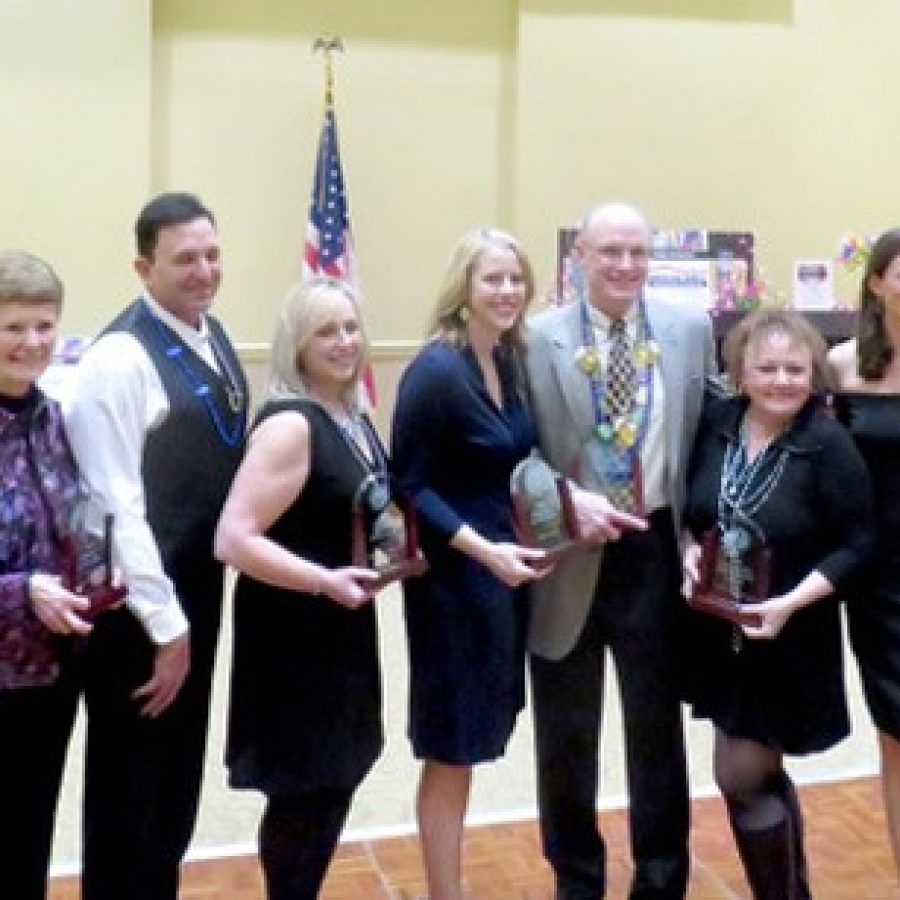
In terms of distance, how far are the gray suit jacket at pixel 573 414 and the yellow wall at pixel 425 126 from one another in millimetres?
5030

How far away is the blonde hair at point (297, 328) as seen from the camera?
8.01 feet

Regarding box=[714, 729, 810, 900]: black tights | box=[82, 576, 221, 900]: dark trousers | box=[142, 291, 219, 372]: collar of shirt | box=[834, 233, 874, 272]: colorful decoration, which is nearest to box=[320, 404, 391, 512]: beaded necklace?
box=[142, 291, 219, 372]: collar of shirt

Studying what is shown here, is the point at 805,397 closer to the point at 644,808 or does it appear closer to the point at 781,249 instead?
the point at 644,808

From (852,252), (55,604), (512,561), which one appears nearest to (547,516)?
(512,561)

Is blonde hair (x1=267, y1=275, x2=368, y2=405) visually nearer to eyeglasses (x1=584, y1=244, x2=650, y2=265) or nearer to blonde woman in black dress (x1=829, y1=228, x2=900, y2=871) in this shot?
eyeglasses (x1=584, y1=244, x2=650, y2=265)

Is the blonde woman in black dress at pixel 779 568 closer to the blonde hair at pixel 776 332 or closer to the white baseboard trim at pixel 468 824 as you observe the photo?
the blonde hair at pixel 776 332

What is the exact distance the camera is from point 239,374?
2.61 metres

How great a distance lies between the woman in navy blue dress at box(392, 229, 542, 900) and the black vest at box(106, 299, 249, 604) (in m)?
0.38

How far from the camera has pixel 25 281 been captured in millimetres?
2156

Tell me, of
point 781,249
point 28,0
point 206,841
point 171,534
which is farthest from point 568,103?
point 171,534

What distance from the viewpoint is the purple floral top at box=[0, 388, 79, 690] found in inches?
83.4

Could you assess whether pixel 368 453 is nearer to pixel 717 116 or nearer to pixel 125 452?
pixel 125 452

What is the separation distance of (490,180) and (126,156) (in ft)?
7.17

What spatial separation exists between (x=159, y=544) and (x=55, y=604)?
364 mm
